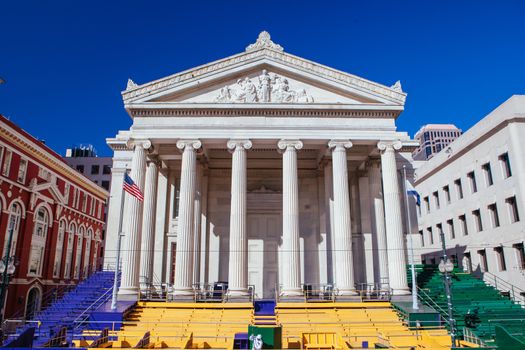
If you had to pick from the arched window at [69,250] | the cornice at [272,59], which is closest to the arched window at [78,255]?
the arched window at [69,250]

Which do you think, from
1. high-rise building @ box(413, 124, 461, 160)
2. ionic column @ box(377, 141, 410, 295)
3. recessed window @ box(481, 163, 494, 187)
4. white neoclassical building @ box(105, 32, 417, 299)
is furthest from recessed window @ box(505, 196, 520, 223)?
high-rise building @ box(413, 124, 461, 160)

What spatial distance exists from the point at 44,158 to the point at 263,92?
2399 cm

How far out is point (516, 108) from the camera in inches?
1078

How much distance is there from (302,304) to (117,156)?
20275 millimetres

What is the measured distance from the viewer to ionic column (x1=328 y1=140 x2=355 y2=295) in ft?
85.0

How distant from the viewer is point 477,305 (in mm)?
24562

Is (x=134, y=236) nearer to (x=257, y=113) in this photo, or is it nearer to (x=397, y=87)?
(x=257, y=113)

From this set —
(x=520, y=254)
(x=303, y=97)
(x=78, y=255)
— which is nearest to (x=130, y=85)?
(x=303, y=97)

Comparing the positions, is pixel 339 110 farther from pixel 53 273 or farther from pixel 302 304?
pixel 53 273

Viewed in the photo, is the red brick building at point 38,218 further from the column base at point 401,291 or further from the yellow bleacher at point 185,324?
the column base at point 401,291

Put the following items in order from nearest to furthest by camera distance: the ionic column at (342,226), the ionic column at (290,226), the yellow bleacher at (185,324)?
the yellow bleacher at (185,324) < the ionic column at (290,226) < the ionic column at (342,226)

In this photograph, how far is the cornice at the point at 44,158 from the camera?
1341 inches

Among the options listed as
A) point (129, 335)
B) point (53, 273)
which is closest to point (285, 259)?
point (129, 335)

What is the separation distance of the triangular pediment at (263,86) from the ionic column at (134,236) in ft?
10.6
